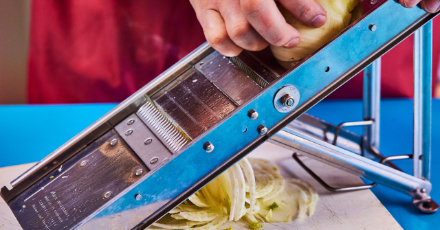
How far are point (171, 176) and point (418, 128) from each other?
0.88 metres

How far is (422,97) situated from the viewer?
4.25 ft

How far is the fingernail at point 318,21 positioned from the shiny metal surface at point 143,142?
18.4 inches

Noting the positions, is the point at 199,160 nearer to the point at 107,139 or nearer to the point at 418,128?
the point at 107,139

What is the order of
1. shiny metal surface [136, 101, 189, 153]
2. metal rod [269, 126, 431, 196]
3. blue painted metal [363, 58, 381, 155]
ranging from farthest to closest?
blue painted metal [363, 58, 381, 155]
metal rod [269, 126, 431, 196]
shiny metal surface [136, 101, 189, 153]

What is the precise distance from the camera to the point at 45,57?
92.3 inches

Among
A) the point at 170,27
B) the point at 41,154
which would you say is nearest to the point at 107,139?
the point at 41,154

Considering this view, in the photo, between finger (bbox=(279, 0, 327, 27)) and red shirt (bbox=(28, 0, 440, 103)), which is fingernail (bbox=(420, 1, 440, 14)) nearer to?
finger (bbox=(279, 0, 327, 27))

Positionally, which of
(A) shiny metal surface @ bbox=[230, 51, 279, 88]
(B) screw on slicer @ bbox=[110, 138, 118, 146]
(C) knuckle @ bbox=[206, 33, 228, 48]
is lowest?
(A) shiny metal surface @ bbox=[230, 51, 279, 88]

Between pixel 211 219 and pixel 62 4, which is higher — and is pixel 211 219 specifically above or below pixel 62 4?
below

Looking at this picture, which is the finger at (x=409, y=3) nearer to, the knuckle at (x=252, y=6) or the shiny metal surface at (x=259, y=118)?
the shiny metal surface at (x=259, y=118)

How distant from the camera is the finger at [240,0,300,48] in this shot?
78 centimetres

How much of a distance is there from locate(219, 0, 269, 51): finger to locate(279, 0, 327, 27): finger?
0.09 meters

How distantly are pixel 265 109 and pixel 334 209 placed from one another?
21.7 inches

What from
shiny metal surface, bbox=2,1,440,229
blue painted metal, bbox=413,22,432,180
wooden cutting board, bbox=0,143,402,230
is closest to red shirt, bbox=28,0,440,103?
wooden cutting board, bbox=0,143,402,230
